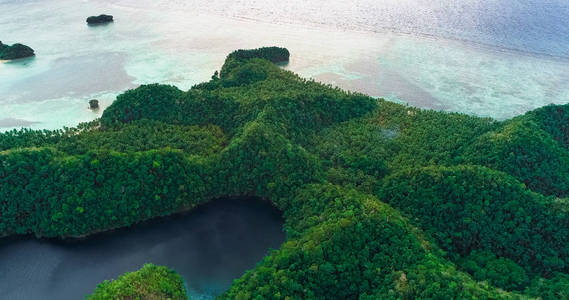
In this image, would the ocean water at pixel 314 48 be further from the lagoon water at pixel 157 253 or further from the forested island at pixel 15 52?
the lagoon water at pixel 157 253

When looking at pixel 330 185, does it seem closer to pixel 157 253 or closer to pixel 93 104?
pixel 157 253

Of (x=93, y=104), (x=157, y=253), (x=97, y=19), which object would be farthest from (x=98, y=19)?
(x=157, y=253)

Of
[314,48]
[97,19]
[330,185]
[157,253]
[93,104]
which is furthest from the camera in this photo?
[97,19]

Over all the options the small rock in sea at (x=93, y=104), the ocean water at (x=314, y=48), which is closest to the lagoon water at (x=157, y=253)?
the ocean water at (x=314, y=48)

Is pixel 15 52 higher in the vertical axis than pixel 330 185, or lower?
higher

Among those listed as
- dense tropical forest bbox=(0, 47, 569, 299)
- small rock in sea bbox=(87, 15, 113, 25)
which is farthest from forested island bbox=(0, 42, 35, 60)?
dense tropical forest bbox=(0, 47, 569, 299)

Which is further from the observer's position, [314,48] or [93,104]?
[314,48]
